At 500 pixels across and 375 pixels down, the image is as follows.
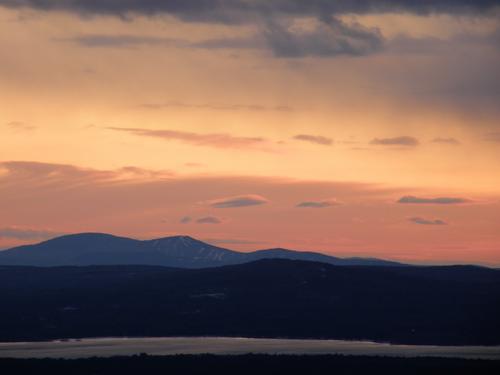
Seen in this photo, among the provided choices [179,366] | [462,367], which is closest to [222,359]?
[179,366]

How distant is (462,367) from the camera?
186875mm

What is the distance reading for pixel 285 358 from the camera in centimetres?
19512

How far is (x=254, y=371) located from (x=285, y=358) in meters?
14.3

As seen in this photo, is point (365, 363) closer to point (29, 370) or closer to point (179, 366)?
point (179, 366)

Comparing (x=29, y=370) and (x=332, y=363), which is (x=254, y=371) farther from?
(x=29, y=370)

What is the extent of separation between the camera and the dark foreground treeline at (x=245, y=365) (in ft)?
590

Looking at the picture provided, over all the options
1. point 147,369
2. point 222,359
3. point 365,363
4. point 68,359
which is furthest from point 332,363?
point 68,359

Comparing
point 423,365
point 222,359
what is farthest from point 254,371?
point 423,365

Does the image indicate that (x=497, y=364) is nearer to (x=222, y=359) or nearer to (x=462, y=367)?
(x=462, y=367)

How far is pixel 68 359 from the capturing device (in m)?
192

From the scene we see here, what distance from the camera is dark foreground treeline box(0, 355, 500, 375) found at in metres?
180

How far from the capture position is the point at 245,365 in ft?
611

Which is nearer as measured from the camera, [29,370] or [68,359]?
[29,370]

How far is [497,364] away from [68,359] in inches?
2697
